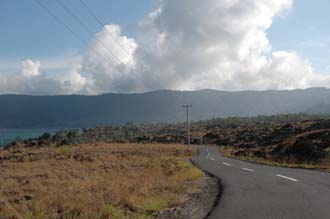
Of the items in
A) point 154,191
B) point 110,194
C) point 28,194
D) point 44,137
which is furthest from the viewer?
point 44,137

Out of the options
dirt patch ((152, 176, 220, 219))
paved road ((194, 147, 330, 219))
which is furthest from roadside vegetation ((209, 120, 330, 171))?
dirt patch ((152, 176, 220, 219))

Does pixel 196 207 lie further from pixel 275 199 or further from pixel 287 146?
pixel 287 146

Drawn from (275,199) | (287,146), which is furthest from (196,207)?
(287,146)

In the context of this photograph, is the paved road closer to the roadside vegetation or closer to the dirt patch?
the dirt patch

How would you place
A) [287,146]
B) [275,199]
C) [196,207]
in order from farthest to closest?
[287,146] < [275,199] < [196,207]

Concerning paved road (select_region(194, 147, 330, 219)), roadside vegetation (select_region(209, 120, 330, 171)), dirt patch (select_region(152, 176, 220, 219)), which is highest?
roadside vegetation (select_region(209, 120, 330, 171))

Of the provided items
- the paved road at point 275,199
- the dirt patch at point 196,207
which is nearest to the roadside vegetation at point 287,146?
the paved road at point 275,199

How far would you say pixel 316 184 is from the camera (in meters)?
14.3

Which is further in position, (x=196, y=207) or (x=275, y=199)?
(x=275, y=199)

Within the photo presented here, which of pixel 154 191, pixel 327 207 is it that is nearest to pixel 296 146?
pixel 154 191

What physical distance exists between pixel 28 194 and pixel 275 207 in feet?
32.4

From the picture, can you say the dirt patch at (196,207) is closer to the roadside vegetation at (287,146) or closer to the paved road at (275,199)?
the paved road at (275,199)

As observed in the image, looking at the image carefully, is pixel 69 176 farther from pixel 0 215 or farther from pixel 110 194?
pixel 0 215

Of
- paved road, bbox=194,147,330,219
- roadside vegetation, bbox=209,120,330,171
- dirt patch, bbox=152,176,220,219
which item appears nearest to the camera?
paved road, bbox=194,147,330,219
